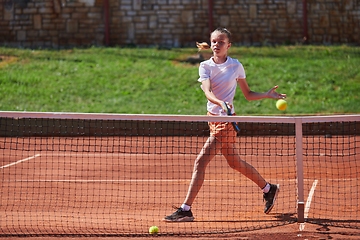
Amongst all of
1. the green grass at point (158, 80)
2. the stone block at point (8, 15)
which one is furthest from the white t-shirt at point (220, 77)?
the stone block at point (8, 15)

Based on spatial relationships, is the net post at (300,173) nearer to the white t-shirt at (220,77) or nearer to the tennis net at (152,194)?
the tennis net at (152,194)

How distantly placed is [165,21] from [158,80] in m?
4.77

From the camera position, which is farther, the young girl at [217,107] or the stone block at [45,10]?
the stone block at [45,10]

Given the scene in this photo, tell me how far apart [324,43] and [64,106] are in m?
11.6

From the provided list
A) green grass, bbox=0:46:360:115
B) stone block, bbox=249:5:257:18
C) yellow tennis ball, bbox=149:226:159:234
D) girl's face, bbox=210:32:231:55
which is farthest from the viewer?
stone block, bbox=249:5:257:18

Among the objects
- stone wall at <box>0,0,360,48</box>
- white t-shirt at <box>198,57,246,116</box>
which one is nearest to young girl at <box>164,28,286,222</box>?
white t-shirt at <box>198,57,246,116</box>

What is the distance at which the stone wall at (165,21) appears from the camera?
702 inches

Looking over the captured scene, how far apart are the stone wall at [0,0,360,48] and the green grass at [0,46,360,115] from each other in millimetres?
1271

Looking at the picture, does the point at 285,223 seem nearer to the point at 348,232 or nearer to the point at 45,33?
the point at 348,232

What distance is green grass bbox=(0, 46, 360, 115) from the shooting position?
1255cm

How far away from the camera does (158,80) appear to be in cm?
1414

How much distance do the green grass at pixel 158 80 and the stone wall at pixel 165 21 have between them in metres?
1.27

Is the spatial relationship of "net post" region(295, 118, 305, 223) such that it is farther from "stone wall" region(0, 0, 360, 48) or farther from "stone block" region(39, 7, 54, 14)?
"stone block" region(39, 7, 54, 14)

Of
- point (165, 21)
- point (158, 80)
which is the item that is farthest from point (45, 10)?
point (158, 80)
